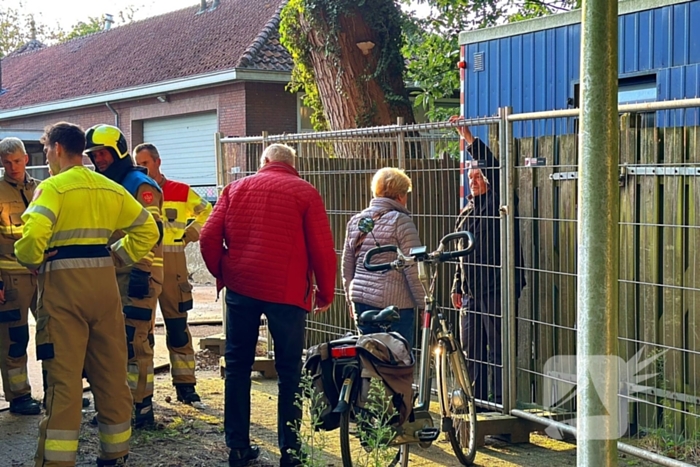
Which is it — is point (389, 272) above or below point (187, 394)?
above

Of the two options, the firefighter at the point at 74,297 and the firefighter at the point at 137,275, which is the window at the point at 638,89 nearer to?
the firefighter at the point at 137,275

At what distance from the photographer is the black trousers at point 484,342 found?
662 cm

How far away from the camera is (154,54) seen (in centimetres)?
2902

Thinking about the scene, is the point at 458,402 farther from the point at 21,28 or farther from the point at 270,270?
the point at 21,28

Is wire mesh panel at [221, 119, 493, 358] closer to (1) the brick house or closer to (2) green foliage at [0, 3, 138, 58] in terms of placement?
(1) the brick house

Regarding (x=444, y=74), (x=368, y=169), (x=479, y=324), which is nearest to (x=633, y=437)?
(x=479, y=324)

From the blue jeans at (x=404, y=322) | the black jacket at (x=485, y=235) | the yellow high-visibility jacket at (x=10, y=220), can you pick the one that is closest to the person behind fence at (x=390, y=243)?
the blue jeans at (x=404, y=322)

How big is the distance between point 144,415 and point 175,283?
4.02 feet

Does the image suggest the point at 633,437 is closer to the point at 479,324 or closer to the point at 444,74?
the point at 479,324

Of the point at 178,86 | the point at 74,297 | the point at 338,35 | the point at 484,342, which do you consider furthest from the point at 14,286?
the point at 178,86

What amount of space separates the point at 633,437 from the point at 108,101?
79.6 feet

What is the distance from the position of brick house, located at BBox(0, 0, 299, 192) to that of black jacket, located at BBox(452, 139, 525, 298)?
1672cm

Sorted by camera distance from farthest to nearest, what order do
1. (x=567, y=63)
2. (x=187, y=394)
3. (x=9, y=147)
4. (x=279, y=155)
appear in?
(x=567, y=63), (x=187, y=394), (x=9, y=147), (x=279, y=155)

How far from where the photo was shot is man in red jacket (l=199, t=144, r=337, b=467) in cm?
583
